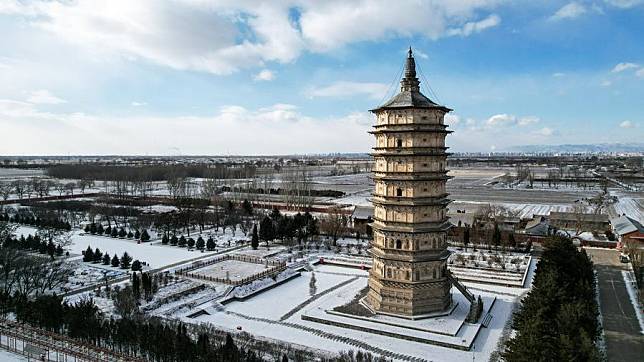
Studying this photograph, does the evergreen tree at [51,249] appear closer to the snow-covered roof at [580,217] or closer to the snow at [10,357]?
the snow at [10,357]

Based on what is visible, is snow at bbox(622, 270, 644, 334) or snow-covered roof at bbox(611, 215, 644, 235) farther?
snow-covered roof at bbox(611, 215, 644, 235)

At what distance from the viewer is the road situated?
19.5 meters

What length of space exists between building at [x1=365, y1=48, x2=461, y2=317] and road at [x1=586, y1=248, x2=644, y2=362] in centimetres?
775

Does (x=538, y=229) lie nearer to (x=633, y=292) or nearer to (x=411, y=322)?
(x=633, y=292)

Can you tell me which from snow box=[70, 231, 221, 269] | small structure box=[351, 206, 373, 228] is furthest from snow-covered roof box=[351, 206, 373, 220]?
snow box=[70, 231, 221, 269]

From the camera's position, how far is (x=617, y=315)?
23953mm

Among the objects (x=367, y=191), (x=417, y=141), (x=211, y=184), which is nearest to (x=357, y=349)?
(x=417, y=141)

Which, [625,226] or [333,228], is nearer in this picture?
[625,226]

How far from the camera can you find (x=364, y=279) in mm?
30156

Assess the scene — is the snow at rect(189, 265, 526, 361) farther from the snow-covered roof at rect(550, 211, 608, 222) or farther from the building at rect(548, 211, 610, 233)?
the snow-covered roof at rect(550, 211, 608, 222)

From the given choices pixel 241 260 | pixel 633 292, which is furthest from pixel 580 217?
pixel 241 260

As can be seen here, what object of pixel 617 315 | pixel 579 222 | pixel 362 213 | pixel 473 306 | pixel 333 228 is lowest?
pixel 617 315

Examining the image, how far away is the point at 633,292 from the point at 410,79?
1970 centimetres

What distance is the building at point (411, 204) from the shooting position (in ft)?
73.8
